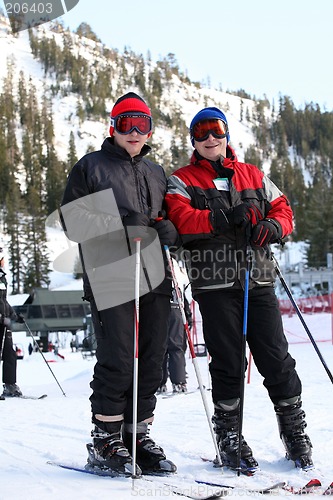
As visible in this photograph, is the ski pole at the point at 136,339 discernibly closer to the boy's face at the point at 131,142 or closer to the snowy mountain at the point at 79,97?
the boy's face at the point at 131,142

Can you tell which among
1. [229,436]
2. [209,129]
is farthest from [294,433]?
[209,129]

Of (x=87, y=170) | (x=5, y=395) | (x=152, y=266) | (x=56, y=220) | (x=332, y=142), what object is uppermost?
(x=332, y=142)

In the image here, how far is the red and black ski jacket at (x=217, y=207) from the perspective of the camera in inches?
115

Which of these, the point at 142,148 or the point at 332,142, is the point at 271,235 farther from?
the point at 332,142

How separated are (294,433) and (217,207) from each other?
1.18 meters

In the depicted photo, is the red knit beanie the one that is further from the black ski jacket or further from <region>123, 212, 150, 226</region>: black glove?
<region>123, 212, 150, 226</region>: black glove

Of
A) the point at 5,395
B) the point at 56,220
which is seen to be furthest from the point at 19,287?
the point at 56,220

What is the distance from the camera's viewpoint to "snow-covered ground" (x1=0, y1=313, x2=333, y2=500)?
241 cm

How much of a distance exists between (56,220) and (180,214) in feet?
2.18

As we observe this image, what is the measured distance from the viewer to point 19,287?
6272 cm

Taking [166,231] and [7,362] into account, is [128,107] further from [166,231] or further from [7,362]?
[7,362]

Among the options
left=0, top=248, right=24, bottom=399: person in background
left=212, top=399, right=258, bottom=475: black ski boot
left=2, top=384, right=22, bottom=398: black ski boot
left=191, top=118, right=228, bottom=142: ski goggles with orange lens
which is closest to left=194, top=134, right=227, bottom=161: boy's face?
left=191, top=118, right=228, bottom=142: ski goggles with orange lens

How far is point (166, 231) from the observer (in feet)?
9.37

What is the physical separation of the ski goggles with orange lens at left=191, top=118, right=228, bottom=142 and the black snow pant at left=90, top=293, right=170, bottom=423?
899 mm
